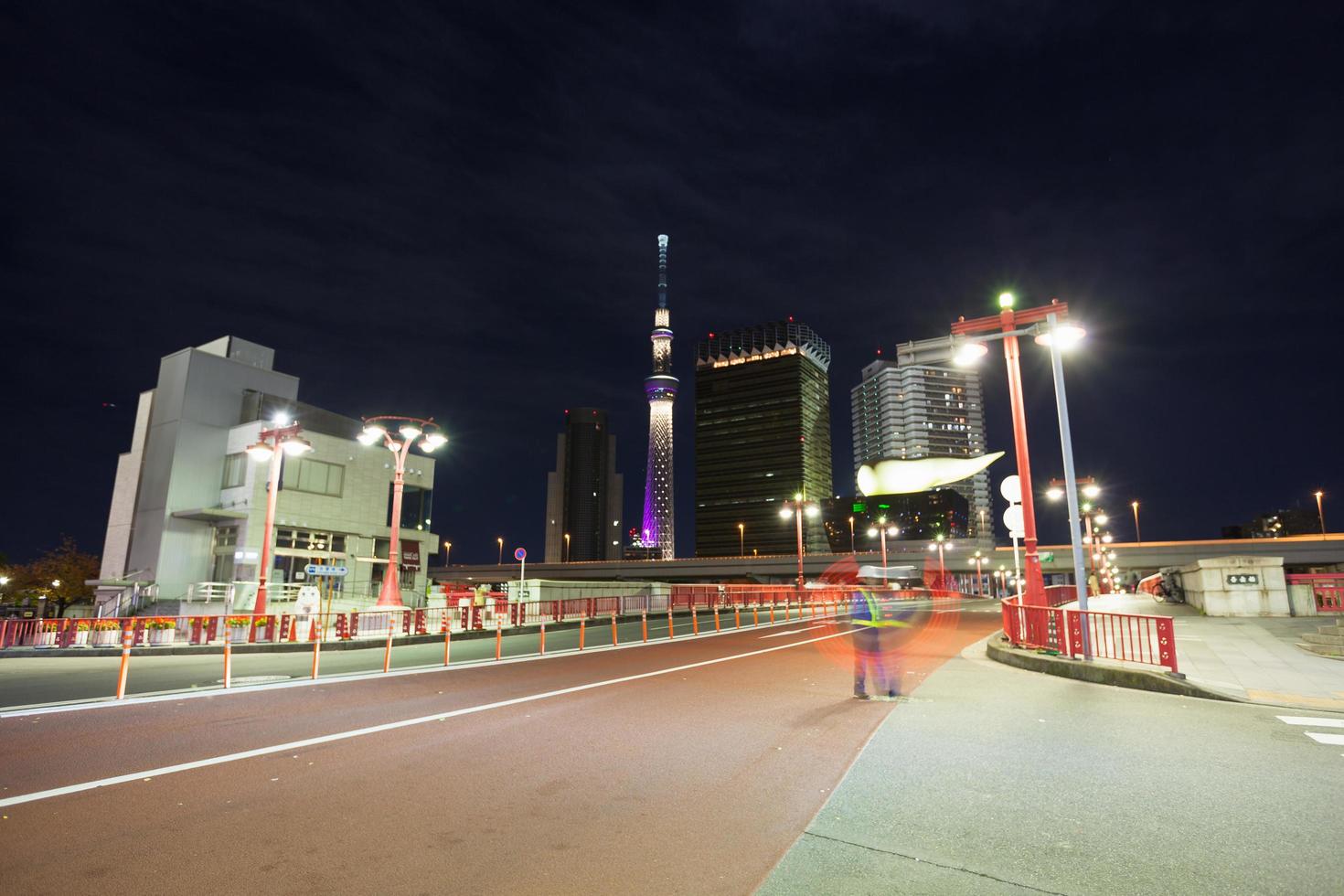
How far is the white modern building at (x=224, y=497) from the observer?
53438mm

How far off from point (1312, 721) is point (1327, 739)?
1277 mm

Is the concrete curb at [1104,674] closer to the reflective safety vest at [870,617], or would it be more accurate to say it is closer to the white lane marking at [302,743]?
the white lane marking at [302,743]

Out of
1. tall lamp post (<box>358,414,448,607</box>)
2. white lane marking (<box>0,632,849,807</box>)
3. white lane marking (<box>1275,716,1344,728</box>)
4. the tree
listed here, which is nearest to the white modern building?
the tree

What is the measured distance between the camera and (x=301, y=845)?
469 centimetres

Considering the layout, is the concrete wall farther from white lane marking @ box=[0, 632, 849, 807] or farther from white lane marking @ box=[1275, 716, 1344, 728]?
white lane marking @ box=[0, 632, 849, 807]

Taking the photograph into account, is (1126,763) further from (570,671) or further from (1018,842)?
(570,671)

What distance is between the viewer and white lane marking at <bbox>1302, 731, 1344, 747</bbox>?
7.55 m

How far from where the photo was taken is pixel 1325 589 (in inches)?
992

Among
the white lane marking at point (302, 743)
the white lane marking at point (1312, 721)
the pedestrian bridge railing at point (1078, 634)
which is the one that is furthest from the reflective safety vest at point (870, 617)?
the white lane marking at point (1312, 721)

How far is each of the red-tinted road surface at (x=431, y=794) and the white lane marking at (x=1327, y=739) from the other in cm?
472

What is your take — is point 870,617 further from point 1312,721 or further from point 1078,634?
point 1312,721

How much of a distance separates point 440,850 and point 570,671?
9.98m

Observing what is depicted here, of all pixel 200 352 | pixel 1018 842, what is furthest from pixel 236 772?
pixel 200 352

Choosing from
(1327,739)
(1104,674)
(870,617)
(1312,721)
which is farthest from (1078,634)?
(870,617)
